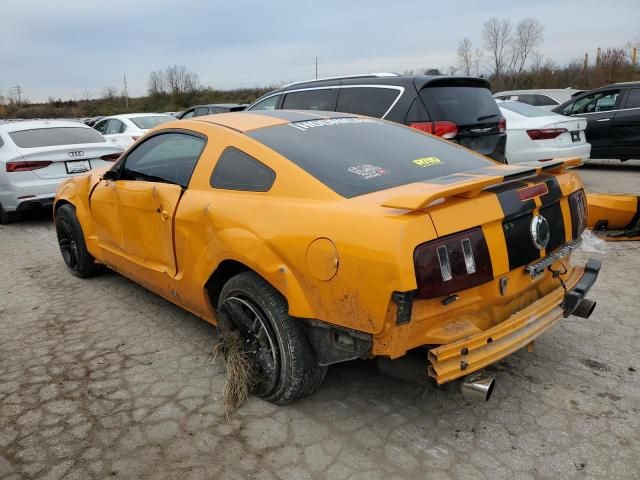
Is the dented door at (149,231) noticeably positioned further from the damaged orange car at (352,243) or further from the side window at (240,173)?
the side window at (240,173)


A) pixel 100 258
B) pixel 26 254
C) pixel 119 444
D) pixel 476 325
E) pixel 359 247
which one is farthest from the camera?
pixel 26 254

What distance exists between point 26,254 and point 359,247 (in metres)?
5.29

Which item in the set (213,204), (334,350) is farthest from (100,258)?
(334,350)

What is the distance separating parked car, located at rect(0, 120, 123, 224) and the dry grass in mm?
5431

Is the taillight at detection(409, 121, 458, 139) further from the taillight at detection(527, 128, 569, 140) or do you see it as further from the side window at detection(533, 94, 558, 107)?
the side window at detection(533, 94, 558, 107)

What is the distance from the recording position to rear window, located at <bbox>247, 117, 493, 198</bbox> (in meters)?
2.71

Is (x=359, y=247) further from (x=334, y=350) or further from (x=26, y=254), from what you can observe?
(x=26, y=254)

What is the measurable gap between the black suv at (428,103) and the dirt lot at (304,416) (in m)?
2.59

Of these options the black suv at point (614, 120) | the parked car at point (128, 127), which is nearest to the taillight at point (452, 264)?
the black suv at point (614, 120)

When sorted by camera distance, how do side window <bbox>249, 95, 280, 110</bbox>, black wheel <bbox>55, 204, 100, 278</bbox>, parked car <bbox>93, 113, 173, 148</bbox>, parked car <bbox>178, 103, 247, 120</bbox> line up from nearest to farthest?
black wheel <bbox>55, 204, 100, 278</bbox>
side window <bbox>249, 95, 280, 110</bbox>
parked car <bbox>93, 113, 173, 148</bbox>
parked car <bbox>178, 103, 247, 120</bbox>

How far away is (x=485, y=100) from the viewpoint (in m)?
6.20

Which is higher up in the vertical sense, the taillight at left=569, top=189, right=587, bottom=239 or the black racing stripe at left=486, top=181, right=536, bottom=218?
the black racing stripe at left=486, top=181, right=536, bottom=218

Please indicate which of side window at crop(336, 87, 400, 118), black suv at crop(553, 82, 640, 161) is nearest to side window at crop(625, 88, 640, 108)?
black suv at crop(553, 82, 640, 161)

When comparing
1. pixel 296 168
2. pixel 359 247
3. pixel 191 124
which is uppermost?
pixel 191 124
